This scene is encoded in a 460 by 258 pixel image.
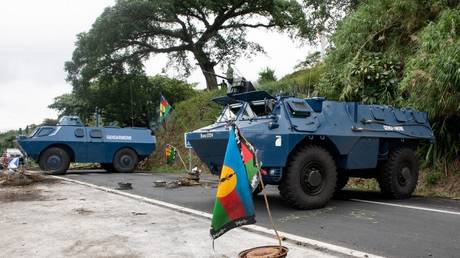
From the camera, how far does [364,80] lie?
43.4 feet

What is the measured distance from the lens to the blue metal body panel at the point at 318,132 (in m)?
7.77

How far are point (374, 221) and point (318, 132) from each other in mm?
1769

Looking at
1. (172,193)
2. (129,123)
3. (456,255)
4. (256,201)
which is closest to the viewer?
(456,255)

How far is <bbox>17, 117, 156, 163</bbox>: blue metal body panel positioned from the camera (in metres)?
17.9

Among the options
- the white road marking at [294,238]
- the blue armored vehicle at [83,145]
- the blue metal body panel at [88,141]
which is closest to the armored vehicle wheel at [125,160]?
the blue armored vehicle at [83,145]

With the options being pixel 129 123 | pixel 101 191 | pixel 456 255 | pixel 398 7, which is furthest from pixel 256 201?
pixel 129 123

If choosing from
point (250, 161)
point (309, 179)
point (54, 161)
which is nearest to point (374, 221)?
point (309, 179)

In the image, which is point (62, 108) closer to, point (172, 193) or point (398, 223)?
point (172, 193)

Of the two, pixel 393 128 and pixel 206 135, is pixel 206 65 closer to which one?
pixel 393 128

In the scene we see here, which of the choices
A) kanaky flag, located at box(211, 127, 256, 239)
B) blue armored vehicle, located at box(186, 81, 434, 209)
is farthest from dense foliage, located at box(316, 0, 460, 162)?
kanaky flag, located at box(211, 127, 256, 239)

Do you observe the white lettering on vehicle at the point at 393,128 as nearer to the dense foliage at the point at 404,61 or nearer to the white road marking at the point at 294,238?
the dense foliage at the point at 404,61

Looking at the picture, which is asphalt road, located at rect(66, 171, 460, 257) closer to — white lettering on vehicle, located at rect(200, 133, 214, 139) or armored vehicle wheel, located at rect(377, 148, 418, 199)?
armored vehicle wheel, located at rect(377, 148, 418, 199)

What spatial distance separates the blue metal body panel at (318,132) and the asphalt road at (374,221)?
77 centimetres

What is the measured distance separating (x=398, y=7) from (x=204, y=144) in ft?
25.3
